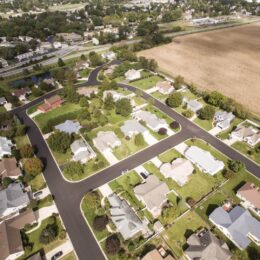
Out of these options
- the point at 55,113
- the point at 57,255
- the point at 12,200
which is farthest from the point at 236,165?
the point at 55,113

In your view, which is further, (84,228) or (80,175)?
(80,175)

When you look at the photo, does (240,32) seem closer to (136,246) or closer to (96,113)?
(96,113)

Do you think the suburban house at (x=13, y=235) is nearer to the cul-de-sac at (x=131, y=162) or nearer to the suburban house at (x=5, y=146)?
the cul-de-sac at (x=131, y=162)

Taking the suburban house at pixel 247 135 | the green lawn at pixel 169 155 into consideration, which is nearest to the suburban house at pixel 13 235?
the green lawn at pixel 169 155

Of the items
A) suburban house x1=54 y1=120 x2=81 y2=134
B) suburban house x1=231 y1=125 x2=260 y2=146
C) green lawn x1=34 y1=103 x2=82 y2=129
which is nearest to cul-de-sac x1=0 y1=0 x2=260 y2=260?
suburban house x1=231 y1=125 x2=260 y2=146

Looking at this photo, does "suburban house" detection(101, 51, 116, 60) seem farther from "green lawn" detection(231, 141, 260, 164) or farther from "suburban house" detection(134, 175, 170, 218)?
"suburban house" detection(134, 175, 170, 218)

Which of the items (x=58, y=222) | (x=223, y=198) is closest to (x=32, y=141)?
(x=58, y=222)
